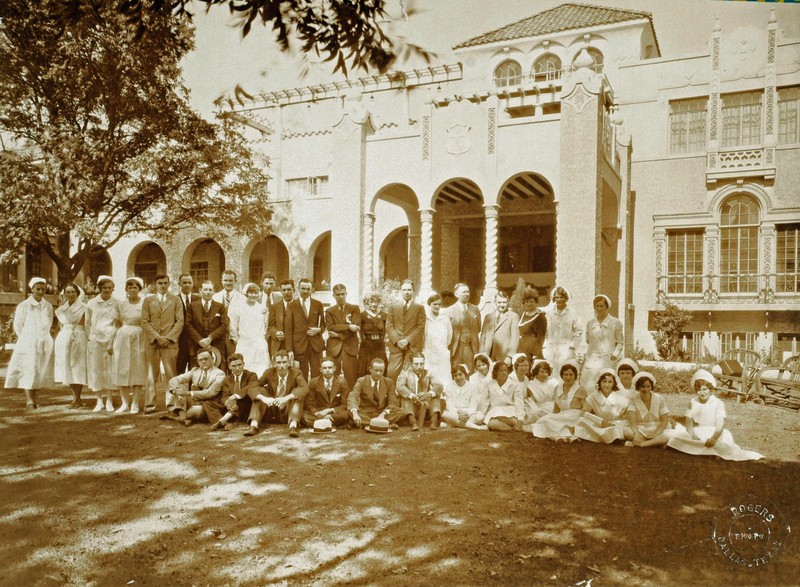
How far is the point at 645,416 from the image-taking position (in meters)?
5.52

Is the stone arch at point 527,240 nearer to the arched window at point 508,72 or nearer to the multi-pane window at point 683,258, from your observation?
the arched window at point 508,72

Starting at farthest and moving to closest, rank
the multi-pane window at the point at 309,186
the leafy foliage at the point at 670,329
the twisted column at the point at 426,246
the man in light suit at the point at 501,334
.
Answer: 1. the multi-pane window at the point at 309,186
2. the twisted column at the point at 426,246
3. the leafy foliage at the point at 670,329
4. the man in light suit at the point at 501,334

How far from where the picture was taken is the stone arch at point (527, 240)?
50.9 ft

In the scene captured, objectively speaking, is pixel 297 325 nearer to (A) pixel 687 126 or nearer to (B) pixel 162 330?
(B) pixel 162 330

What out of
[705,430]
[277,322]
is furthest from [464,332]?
[705,430]

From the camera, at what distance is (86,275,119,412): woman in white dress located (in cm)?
702

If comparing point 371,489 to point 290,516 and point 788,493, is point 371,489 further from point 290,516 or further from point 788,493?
point 788,493

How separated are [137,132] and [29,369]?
3.68 meters

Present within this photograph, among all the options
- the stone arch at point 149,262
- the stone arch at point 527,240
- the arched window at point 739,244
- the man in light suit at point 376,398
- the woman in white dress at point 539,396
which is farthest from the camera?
the stone arch at point 149,262

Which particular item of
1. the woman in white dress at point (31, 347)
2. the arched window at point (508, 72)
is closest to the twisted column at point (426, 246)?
the arched window at point (508, 72)

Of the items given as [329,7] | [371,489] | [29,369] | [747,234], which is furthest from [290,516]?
[747,234]

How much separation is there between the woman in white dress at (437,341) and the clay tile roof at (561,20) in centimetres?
401

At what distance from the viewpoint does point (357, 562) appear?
320 centimetres

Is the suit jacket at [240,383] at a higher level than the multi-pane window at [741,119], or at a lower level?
lower
